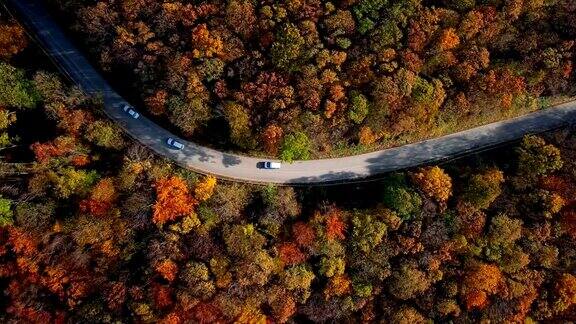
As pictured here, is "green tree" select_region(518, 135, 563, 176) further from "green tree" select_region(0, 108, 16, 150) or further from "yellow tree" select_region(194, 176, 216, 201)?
"green tree" select_region(0, 108, 16, 150)

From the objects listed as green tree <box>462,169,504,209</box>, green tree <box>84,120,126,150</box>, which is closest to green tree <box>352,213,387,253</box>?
green tree <box>462,169,504,209</box>

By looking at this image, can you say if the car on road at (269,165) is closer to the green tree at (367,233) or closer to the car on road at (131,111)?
the green tree at (367,233)

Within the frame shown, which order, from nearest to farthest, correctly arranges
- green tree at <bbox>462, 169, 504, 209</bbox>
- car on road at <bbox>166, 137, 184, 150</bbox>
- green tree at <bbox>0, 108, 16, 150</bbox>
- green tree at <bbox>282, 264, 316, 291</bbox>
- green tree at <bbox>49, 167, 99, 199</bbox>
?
1. green tree at <bbox>282, 264, 316, 291</bbox>
2. green tree at <bbox>49, 167, 99, 199</bbox>
3. green tree at <bbox>462, 169, 504, 209</bbox>
4. green tree at <bbox>0, 108, 16, 150</bbox>
5. car on road at <bbox>166, 137, 184, 150</bbox>

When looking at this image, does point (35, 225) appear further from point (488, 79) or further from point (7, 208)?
point (488, 79)

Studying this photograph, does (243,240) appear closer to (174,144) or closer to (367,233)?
(367,233)

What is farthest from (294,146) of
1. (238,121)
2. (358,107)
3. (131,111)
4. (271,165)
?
(131,111)

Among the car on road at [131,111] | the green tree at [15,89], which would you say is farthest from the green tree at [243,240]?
the green tree at [15,89]
